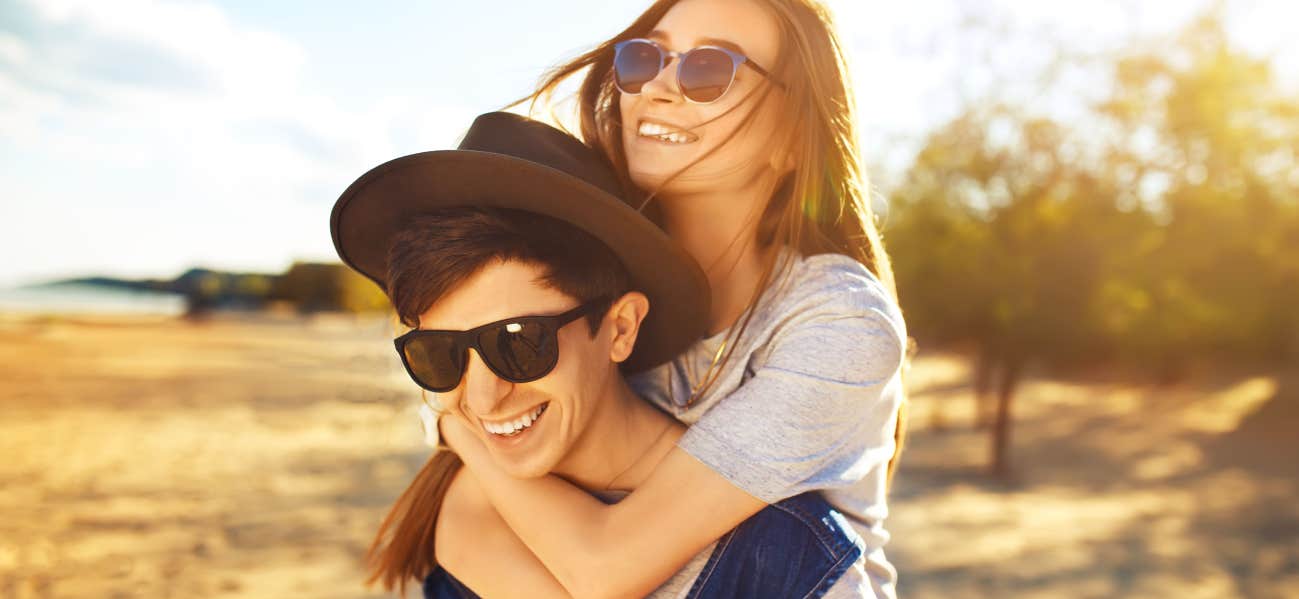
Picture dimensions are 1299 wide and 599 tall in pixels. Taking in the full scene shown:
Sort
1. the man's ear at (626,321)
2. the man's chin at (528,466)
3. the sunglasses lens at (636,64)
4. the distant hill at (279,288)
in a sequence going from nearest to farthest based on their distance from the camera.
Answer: the man's chin at (528,466), the man's ear at (626,321), the sunglasses lens at (636,64), the distant hill at (279,288)

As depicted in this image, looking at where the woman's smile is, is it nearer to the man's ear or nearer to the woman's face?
the woman's face

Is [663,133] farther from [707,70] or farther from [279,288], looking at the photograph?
[279,288]

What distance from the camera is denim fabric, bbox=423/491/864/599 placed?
6.53 feet

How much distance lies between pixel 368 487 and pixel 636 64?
11820 millimetres

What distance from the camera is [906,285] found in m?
21.8

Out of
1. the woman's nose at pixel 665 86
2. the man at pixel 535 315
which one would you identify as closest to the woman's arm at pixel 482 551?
the man at pixel 535 315

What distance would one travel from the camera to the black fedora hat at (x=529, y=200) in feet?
6.37

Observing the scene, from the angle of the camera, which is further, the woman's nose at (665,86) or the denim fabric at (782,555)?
the woman's nose at (665,86)

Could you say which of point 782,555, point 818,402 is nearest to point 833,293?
point 818,402

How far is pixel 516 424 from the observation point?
2094 millimetres

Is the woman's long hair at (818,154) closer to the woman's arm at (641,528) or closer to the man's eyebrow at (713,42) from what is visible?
the man's eyebrow at (713,42)

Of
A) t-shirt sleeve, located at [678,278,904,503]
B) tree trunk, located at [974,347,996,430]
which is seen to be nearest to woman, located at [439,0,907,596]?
t-shirt sleeve, located at [678,278,904,503]

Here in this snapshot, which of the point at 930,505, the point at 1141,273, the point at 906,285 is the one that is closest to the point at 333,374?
the point at 906,285

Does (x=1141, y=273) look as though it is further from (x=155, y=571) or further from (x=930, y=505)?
(x=155, y=571)
